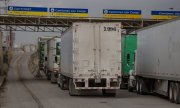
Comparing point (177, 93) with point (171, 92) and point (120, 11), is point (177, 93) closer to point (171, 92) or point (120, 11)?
point (171, 92)

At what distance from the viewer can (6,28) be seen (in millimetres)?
63969

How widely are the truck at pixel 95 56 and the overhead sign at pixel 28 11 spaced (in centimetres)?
3173

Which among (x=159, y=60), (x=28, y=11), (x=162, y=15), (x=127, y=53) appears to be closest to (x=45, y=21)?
(x=28, y=11)

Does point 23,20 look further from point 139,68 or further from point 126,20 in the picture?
point 139,68

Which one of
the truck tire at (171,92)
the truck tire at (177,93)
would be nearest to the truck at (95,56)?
the truck tire at (171,92)

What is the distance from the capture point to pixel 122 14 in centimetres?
6006

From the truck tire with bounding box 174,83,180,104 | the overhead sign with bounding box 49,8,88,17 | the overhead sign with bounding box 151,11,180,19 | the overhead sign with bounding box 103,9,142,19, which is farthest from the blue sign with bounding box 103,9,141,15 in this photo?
the truck tire with bounding box 174,83,180,104

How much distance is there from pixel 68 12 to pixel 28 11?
4.53m

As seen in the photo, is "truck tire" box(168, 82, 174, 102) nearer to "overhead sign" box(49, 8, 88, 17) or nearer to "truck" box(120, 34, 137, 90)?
"truck" box(120, 34, 137, 90)

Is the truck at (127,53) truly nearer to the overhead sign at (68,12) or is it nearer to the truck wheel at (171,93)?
the truck wheel at (171,93)

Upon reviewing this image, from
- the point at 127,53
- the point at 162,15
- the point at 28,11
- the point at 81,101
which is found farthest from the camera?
the point at 162,15

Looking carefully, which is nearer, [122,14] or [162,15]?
[122,14]

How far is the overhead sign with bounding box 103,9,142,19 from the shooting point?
5937cm

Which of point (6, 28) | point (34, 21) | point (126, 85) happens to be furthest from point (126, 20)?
point (126, 85)
